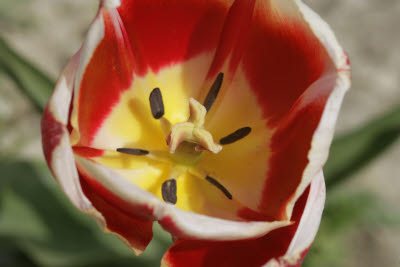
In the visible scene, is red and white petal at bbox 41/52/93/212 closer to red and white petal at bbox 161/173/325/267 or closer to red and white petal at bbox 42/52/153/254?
red and white petal at bbox 42/52/153/254

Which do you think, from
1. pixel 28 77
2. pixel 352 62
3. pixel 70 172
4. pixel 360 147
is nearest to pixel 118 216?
pixel 70 172

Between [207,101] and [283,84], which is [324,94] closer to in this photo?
[283,84]

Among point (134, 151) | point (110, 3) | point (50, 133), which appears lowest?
point (134, 151)

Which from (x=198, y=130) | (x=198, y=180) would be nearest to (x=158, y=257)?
(x=198, y=180)

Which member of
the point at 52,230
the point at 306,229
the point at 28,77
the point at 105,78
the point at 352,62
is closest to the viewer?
the point at 306,229

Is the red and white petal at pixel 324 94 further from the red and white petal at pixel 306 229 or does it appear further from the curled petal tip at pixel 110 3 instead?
the curled petal tip at pixel 110 3

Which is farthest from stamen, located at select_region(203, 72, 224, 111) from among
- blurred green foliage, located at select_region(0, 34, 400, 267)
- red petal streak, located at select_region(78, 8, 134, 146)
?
blurred green foliage, located at select_region(0, 34, 400, 267)
